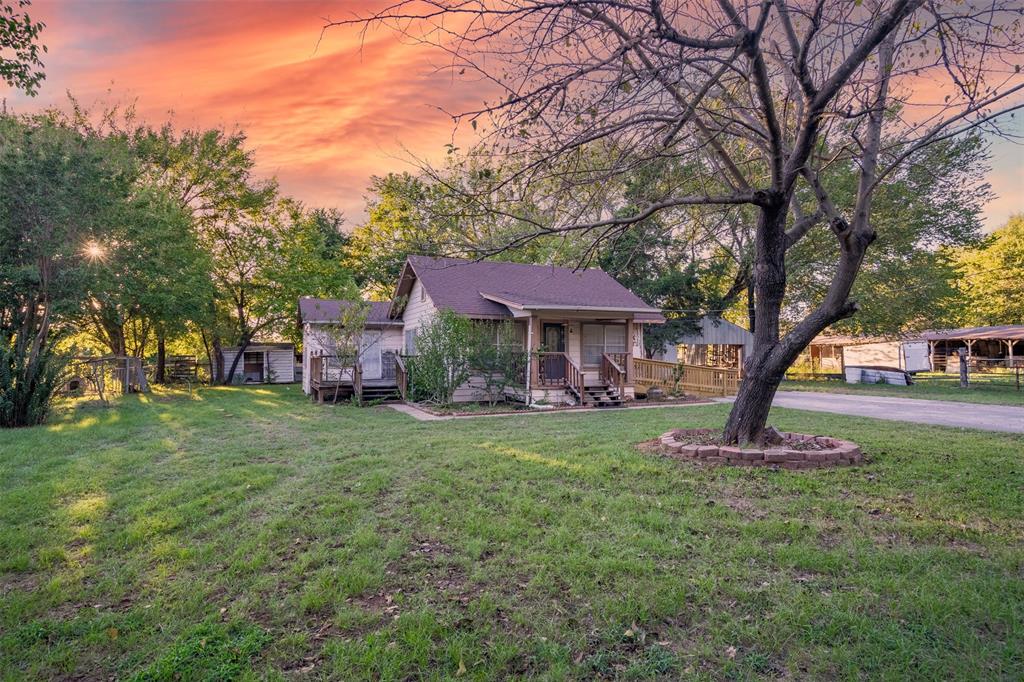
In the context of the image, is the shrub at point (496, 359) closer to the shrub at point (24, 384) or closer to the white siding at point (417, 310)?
the white siding at point (417, 310)

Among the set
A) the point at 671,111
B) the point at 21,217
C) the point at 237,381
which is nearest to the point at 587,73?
the point at 671,111

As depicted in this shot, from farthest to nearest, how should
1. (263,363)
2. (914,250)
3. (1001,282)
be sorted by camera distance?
(1001,282) → (263,363) → (914,250)

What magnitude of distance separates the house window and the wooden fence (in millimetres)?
794

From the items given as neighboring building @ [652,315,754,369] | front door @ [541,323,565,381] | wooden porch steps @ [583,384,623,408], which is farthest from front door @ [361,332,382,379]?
neighboring building @ [652,315,754,369]

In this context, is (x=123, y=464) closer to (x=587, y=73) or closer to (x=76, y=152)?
(x=587, y=73)

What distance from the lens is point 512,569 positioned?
352cm

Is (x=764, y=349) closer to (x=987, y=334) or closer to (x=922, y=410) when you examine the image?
(x=922, y=410)

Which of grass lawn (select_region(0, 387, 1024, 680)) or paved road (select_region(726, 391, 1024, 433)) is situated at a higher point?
paved road (select_region(726, 391, 1024, 433))

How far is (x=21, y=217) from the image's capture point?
36.8 feet

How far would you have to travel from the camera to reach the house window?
54.0 ft

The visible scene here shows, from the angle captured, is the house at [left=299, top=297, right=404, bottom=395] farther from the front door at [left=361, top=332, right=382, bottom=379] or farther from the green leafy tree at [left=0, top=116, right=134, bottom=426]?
the green leafy tree at [left=0, top=116, right=134, bottom=426]

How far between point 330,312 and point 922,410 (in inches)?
729

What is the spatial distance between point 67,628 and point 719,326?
24669 mm

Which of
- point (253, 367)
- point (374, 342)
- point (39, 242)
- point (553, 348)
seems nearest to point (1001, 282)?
point (553, 348)
